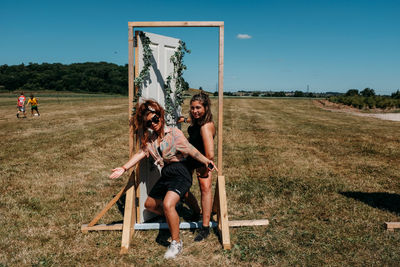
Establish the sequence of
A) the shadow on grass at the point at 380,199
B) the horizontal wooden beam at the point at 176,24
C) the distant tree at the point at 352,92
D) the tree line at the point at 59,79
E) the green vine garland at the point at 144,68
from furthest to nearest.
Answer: the tree line at the point at 59,79, the distant tree at the point at 352,92, the shadow on grass at the point at 380,199, the green vine garland at the point at 144,68, the horizontal wooden beam at the point at 176,24

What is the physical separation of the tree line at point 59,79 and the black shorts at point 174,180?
83.2 m

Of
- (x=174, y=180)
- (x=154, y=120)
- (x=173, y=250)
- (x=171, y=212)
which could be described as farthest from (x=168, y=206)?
(x=154, y=120)

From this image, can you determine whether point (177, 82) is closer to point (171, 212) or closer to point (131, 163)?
point (131, 163)

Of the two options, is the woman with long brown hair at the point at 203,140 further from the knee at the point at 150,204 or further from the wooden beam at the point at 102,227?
the wooden beam at the point at 102,227

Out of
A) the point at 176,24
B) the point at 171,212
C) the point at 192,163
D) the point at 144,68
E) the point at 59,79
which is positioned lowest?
the point at 171,212

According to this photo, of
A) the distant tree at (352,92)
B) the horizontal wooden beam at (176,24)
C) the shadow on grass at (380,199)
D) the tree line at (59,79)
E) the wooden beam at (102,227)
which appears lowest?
the wooden beam at (102,227)

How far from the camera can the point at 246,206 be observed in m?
5.39

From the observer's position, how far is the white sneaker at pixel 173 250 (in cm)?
370

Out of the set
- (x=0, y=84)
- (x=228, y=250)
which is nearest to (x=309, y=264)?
(x=228, y=250)

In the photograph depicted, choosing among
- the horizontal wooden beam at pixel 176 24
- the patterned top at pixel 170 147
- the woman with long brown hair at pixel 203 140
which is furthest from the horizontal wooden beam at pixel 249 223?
the horizontal wooden beam at pixel 176 24

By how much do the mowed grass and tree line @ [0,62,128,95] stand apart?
78853 mm

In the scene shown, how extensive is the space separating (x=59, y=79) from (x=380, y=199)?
315ft

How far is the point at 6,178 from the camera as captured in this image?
22.4 ft

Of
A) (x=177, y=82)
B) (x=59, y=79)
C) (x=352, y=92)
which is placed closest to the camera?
(x=177, y=82)
